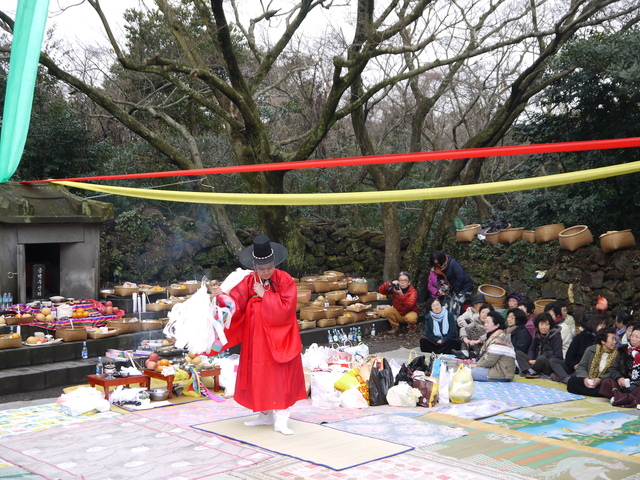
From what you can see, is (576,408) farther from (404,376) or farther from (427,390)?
(404,376)

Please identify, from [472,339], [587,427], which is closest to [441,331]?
[472,339]

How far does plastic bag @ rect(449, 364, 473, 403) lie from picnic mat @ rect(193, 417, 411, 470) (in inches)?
59.9

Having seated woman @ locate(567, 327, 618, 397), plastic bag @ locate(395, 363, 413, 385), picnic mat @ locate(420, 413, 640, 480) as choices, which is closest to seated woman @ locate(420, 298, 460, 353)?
seated woman @ locate(567, 327, 618, 397)

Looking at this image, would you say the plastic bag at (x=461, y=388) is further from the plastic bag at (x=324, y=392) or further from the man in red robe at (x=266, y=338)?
the man in red robe at (x=266, y=338)

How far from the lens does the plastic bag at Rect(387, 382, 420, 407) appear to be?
640 centimetres

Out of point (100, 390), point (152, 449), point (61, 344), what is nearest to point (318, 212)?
point (61, 344)

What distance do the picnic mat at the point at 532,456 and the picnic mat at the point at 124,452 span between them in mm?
1418

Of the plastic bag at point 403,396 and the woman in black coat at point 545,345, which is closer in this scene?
the plastic bag at point 403,396

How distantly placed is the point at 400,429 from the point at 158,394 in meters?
2.42

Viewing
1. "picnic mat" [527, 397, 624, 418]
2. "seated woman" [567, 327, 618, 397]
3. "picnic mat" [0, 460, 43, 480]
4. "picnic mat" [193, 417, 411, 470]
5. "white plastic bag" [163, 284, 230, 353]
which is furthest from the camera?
"seated woman" [567, 327, 618, 397]

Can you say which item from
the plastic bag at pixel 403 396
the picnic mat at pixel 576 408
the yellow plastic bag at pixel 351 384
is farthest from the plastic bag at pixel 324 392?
the picnic mat at pixel 576 408

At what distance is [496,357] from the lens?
7.55 m

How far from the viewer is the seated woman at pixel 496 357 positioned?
7504mm

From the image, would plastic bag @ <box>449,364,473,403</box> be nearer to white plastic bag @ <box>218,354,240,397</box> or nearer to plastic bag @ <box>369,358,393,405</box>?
plastic bag @ <box>369,358,393,405</box>
